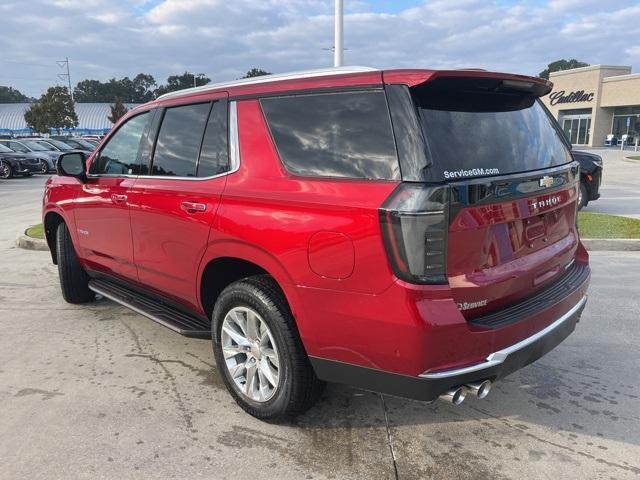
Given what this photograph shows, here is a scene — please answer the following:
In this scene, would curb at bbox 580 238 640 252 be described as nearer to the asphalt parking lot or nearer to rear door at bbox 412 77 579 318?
the asphalt parking lot

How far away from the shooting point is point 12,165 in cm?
2195

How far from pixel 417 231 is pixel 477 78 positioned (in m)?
0.91

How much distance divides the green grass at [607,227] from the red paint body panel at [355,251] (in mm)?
5165

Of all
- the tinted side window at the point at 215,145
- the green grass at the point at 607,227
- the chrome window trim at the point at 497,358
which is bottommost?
the green grass at the point at 607,227

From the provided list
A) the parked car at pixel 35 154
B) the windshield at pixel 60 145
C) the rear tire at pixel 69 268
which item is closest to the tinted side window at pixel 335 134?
the rear tire at pixel 69 268

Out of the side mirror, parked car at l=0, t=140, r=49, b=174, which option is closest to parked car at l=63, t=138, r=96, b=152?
parked car at l=0, t=140, r=49, b=174

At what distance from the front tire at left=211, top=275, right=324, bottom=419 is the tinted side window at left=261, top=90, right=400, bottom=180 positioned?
0.74 meters

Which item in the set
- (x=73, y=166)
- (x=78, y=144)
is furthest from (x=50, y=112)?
(x=73, y=166)

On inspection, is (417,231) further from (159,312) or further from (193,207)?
(159,312)

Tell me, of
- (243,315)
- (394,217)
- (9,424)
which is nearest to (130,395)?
(9,424)

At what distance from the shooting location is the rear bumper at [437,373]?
2484 mm

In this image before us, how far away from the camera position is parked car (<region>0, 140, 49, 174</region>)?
22.5 m

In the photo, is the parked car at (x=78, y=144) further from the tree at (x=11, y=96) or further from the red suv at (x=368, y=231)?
the tree at (x=11, y=96)

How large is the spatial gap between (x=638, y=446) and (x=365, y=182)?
2.12 meters
